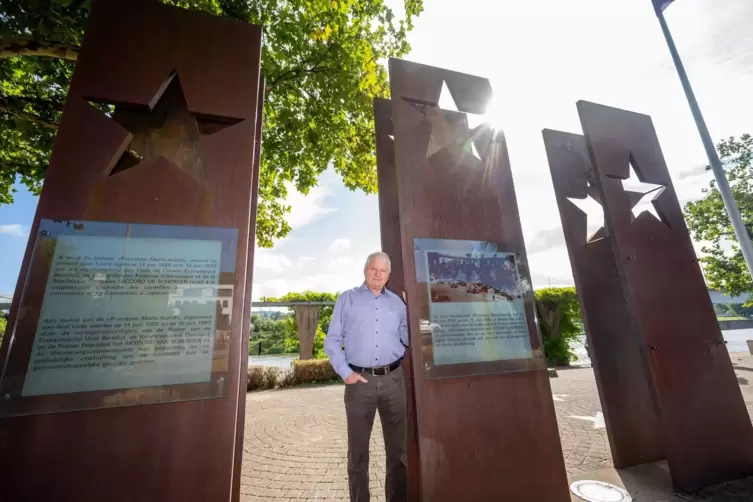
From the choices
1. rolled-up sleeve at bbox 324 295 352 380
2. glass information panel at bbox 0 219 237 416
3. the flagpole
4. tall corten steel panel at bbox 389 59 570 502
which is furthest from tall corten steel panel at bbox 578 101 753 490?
glass information panel at bbox 0 219 237 416

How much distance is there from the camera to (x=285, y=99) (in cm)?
572

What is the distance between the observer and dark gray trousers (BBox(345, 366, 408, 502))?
244 centimetres

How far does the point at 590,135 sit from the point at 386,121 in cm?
249

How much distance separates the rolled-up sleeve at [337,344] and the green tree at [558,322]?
39.2ft

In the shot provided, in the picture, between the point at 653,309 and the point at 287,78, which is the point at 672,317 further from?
the point at 287,78

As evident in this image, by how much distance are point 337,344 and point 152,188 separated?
1.81m

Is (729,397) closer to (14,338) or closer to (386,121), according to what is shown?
(386,121)

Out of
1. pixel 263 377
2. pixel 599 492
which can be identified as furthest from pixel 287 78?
pixel 263 377

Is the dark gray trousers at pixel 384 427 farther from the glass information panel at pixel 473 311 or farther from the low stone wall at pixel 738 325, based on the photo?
the low stone wall at pixel 738 325

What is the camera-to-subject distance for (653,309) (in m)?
3.23

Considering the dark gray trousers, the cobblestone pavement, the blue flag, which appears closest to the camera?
the dark gray trousers

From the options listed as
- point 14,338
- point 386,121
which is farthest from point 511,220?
point 14,338

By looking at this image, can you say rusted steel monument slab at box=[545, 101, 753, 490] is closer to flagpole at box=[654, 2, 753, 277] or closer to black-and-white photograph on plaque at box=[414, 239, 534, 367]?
flagpole at box=[654, 2, 753, 277]

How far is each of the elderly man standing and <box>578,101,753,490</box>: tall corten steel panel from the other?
8.53 feet
